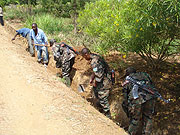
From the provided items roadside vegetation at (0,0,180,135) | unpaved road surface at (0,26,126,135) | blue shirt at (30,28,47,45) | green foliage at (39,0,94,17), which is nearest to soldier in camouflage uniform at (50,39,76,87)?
blue shirt at (30,28,47,45)

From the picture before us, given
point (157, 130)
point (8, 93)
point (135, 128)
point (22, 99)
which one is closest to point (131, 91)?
point (135, 128)

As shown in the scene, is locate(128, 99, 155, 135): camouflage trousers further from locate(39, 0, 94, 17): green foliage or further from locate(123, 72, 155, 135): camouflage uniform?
locate(39, 0, 94, 17): green foliage

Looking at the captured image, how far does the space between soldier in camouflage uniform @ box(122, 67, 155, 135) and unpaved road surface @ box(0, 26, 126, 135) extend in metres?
0.50

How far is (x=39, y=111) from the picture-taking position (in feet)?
10.7

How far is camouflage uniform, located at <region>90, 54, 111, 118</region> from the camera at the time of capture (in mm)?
3908

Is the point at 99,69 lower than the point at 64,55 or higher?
higher

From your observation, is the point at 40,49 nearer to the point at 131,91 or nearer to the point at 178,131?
the point at 131,91

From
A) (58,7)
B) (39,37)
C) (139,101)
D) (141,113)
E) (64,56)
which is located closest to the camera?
(139,101)

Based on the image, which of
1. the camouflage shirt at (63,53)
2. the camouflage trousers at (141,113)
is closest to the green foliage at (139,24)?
the camouflage shirt at (63,53)

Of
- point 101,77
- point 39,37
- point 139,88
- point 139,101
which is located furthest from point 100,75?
point 39,37

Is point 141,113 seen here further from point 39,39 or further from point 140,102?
point 39,39

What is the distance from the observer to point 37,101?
3.53 metres

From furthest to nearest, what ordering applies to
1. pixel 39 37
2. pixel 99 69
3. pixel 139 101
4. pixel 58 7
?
1. pixel 58 7
2. pixel 39 37
3. pixel 99 69
4. pixel 139 101

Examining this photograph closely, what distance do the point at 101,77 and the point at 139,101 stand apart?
1.05 metres
